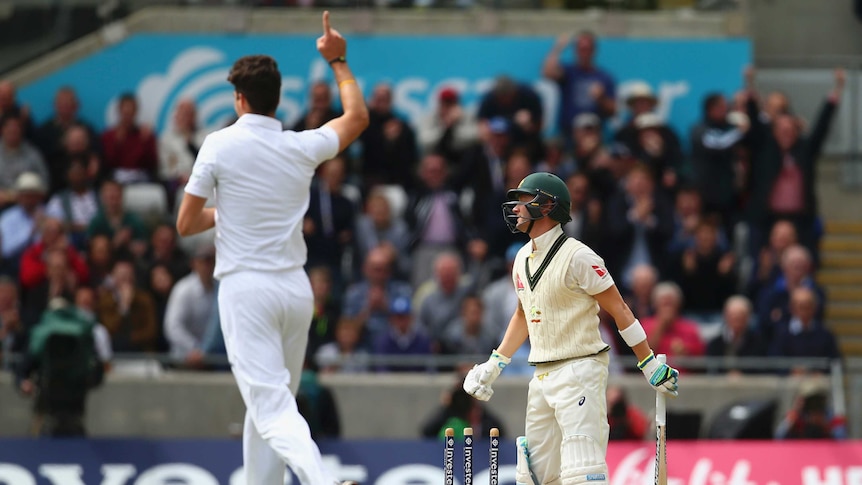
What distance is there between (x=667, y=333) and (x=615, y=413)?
1.75 meters

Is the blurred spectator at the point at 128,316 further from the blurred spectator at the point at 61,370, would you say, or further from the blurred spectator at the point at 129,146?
the blurred spectator at the point at 129,146

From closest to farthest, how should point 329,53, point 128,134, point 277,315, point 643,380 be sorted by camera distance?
point 277,315 < point 329,53 < point 643,380 < point 128,134

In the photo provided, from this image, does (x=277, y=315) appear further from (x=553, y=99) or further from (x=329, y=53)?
(x=553, y=99)

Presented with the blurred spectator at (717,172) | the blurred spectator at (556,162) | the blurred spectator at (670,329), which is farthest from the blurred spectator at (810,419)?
the blurred spectator at (556,162)

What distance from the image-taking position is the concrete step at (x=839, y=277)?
16.9 m

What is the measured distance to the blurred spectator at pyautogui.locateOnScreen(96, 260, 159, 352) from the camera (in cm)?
1389

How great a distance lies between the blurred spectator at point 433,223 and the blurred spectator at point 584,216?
110cm

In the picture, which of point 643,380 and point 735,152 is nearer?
point 643,380

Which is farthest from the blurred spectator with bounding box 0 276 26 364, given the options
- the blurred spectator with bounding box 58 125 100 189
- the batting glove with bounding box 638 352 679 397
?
the batting glove with bounding box 638 352 679 397

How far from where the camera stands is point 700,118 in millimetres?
16922

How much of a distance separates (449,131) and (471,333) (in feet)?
9.12

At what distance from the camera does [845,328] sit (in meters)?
16.6

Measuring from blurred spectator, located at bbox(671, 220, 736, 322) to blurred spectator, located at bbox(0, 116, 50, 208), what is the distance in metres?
6.60

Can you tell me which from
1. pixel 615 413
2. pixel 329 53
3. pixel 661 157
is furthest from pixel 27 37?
pixel 329 53
